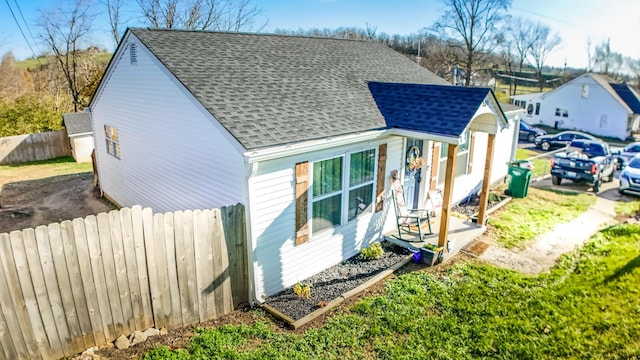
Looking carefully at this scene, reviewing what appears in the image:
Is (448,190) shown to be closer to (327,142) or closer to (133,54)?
(327,142)

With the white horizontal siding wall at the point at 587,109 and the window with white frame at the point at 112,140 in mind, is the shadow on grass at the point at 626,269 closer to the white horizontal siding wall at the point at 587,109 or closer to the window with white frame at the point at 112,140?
the window with white frame at the point at 112,140

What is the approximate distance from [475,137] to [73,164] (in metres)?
19.0

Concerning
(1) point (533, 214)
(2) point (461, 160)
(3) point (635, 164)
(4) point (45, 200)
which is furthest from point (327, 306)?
(3) point (635, 164)

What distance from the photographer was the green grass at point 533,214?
9938 millimetres

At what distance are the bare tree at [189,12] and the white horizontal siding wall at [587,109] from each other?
29169 millimetres

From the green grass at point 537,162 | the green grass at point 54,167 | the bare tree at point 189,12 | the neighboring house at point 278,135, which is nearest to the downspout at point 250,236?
the neighboring house at point 278,135

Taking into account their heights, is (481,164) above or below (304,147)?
below

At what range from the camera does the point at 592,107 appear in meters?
33.7

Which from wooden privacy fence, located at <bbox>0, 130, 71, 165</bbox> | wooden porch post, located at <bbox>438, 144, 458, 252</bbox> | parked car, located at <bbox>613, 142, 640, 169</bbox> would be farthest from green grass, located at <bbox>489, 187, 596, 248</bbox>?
wooden privacy fence, located at <bbox>0, 130, 71, 165</bbox>

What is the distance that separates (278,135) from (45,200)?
10.9 m

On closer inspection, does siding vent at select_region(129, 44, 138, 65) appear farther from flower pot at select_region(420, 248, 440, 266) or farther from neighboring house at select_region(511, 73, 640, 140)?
neighboring house at select_region(511, 73, 640, 140)

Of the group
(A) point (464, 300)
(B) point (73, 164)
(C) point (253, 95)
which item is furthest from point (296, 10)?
(A) point (464, 300)

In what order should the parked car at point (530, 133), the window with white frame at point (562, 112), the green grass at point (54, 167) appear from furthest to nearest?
the window with white frame at point (562, 112) → the parked car at point (530, 133) → the green grass at point (54, 167)

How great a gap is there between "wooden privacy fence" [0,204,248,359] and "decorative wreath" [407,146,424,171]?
490cm
